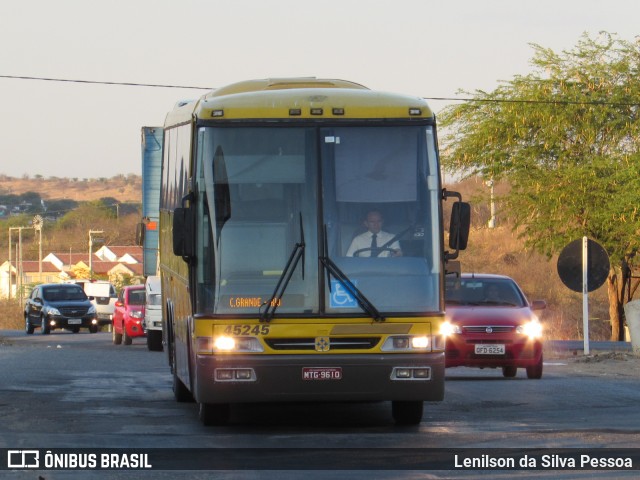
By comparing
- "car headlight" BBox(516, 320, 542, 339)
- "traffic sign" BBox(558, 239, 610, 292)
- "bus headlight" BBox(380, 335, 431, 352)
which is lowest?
"car headlight" BBox(516, 320, 542, 339)

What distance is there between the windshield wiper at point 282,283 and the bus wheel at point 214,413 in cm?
128

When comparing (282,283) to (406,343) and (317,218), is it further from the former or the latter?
(406,343)

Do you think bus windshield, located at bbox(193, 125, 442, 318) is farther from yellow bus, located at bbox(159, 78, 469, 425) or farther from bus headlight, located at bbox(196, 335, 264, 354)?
bus headlight, located at bbox(196, 335, 264, 354)

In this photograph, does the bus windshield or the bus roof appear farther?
the bus roof

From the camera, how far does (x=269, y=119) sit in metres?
14.0

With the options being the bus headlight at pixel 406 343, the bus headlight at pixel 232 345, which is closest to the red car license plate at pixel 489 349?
the bus headlight at pixel 406 343

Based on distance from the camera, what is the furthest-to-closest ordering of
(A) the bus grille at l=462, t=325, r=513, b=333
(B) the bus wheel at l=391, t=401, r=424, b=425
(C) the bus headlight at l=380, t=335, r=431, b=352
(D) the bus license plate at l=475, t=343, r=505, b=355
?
1. (A) the bus grille at l=462, t=325, r=513, b=333
2. (D) the bus license plate at l=475, t=343, r=505, b=355
3. (B) the bus wheel at l=391, t=401, r=424, b=425
4. (C) the bus headlight at l=380, t=335, r=431, b=352

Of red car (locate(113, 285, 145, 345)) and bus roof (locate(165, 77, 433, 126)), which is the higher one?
bus roof (locate(165, 77, 433, 126))

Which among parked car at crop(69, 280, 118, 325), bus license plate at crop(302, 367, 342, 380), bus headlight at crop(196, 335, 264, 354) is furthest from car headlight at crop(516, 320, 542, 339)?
parked car at crop(69, 280, 118, 325)

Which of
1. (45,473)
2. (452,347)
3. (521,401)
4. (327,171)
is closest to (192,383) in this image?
(327,171)

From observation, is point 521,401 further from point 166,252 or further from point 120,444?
point 120,444

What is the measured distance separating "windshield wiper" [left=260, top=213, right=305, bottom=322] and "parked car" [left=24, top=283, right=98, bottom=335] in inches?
1433

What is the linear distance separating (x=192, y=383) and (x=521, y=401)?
185 inches

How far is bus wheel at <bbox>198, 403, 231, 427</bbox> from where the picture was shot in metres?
14.3
